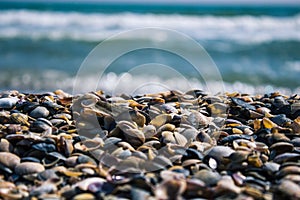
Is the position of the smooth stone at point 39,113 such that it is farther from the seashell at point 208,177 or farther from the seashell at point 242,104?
the seashell at point 242,104

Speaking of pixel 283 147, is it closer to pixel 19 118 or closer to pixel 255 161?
pixel 255 161

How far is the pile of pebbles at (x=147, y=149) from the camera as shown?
1.69m

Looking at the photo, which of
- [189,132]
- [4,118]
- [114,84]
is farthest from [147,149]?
[114,84]

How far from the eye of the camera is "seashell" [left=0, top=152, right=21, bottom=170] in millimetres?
1929

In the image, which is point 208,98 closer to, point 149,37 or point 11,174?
point 11,174

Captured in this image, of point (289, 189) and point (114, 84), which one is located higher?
point (114, 84)

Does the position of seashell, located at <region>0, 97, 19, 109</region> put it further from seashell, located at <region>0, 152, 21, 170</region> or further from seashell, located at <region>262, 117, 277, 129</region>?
seashell, located at <region>262, 117, 277, 129</region>

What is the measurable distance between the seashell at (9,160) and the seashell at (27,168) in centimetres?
3

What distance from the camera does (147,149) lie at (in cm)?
209

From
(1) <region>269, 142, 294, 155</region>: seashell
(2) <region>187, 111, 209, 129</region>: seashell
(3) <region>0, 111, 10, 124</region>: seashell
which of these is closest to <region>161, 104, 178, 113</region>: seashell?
(2) <region>187, 111, 209, 129</region>: seashell

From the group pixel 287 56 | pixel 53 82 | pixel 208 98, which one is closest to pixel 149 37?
pixel 287 56

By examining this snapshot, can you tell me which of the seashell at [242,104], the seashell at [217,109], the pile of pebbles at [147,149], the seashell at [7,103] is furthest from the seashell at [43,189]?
the seashell at [242,104]

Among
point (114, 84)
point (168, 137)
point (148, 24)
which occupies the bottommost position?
point (168, 137)

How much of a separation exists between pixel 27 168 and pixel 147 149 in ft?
Answer: 2.01
